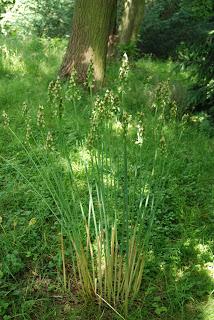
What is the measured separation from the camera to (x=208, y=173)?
434 cm

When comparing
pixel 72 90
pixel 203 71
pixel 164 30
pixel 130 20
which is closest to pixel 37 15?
pixel 164 30

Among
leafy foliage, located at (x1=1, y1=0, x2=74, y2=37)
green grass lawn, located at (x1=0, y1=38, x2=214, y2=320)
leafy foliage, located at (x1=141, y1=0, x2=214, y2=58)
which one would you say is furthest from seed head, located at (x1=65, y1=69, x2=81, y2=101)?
leafy foliage, located at (x1=1, y1=0, x2=74, y2=37)

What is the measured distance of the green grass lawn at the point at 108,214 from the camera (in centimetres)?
255

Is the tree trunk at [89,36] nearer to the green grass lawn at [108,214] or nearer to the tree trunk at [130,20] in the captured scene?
the green grass lawn at [108,214]

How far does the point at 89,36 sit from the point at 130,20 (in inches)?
131

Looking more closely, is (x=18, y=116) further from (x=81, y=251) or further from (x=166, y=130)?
(x=81, y=251)

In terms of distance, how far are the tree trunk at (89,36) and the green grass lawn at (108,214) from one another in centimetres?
133

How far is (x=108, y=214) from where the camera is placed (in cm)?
294

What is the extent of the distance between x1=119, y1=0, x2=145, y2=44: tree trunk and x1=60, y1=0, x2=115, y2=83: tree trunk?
295 cm

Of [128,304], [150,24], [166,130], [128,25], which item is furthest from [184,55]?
[150,24]

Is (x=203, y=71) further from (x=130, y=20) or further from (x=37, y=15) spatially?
(x=37, y=15)

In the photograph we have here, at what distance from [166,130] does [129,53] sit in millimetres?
3906

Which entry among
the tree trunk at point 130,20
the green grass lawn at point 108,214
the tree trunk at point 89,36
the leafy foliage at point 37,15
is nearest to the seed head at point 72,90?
the green grass lawn at point 108,214

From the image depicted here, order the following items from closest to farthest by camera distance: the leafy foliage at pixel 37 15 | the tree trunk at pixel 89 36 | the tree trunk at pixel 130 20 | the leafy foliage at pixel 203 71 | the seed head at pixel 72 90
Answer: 1. the seed head at pixel 72 90
2. the leafy foliage at pixel 203 71
3. the tree trunk at pixel 89 36
4. the tree trunk at pixel 130 20
5. the leafy foliage at pixel 37 15
